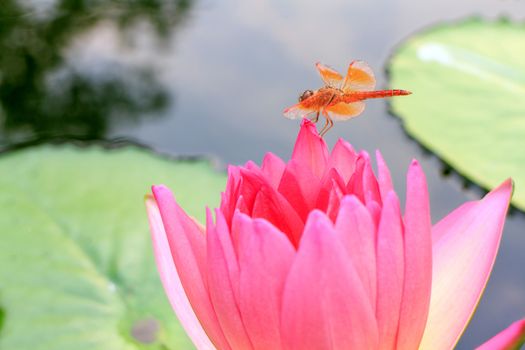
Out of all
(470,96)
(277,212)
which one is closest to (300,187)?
(277,212)

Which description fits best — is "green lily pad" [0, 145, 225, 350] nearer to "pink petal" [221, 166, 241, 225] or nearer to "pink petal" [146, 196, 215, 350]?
"pink petal" [146, 196, 215, 350]

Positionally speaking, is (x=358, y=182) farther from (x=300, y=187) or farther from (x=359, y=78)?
(x=359, y=78)

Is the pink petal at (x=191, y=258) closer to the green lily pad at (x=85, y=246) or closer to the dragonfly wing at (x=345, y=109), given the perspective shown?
the dragonfly wing at (x=345, y=109)

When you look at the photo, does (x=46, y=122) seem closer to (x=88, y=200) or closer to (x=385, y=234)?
(x=88, y=200)

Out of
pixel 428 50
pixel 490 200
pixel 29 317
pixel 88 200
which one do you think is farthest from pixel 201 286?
pixel 428 50

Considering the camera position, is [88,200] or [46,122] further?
[46,122]

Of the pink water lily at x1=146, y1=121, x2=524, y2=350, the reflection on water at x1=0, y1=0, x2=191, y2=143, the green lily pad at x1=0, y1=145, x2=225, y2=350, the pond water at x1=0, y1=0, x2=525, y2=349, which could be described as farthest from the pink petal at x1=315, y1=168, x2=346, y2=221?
the reflection on water at x1=0, y1=0, x2=191, y2=143
